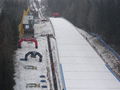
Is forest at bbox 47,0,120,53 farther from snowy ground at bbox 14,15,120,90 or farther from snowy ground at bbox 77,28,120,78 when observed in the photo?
snowy ground at bbox 14,15,120,90

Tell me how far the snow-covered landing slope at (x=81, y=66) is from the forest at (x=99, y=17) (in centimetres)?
327

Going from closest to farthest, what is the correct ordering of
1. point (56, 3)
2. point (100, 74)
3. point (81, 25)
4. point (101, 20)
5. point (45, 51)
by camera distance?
point (100, 74)
point (45, 51)
point (101, 20)
point (81, 25)
point (56, 3)

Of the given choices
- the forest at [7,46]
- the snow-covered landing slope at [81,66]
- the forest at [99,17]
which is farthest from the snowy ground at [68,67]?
the forest at [99,17]

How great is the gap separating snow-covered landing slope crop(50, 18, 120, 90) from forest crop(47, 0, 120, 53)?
10.7 feet

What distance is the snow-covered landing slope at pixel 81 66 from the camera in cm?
2372

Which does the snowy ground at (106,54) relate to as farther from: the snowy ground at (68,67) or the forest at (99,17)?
the forest at (99,17)

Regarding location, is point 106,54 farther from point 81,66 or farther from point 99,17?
point 99,17

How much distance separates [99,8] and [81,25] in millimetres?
5758

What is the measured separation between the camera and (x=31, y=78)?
80.2 ft

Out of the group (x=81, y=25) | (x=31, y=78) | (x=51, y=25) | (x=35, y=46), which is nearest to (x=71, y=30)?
(x=51, y=25)

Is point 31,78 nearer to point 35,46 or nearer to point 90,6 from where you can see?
point 35,46

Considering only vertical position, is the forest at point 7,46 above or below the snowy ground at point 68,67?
above

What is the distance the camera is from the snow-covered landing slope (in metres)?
23.7

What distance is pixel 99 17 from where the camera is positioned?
4162 cm
